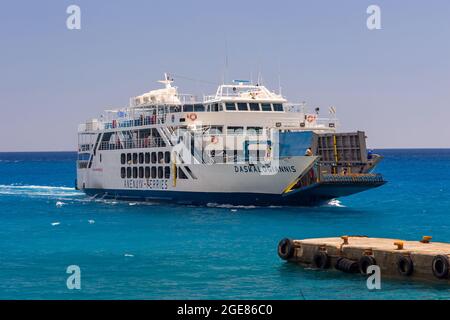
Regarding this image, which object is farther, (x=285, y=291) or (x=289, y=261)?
(x=289, y=261)

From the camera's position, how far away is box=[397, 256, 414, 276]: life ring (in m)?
28.6

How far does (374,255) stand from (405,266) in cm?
167

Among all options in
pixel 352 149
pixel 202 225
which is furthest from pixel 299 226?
pixel 352 149

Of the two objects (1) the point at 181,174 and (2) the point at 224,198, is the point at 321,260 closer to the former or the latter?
(2) the point at 224,198

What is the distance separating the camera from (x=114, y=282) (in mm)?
29734

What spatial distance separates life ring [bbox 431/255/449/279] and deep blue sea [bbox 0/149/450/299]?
1.22 ft

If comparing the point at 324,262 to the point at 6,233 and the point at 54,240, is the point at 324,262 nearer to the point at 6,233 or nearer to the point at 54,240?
the point at 54,240

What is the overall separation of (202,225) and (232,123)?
11976mm

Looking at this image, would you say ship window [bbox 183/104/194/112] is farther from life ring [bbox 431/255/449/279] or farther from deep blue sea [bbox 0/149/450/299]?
life ring [bbox 431/255/449/279]

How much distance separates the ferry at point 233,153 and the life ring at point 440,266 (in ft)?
80.3

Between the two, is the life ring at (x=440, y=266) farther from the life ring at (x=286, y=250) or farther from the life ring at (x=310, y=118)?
the life ring at (x=310, y=118)

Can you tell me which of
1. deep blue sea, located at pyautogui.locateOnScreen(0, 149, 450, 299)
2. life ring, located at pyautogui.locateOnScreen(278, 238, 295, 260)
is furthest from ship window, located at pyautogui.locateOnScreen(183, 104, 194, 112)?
life ring, located at pyautogui.locateOnScreen(278, 238, 295, 260)

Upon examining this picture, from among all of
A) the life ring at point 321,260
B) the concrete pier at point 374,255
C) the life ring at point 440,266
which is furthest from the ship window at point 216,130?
the life ring at point 440,266
